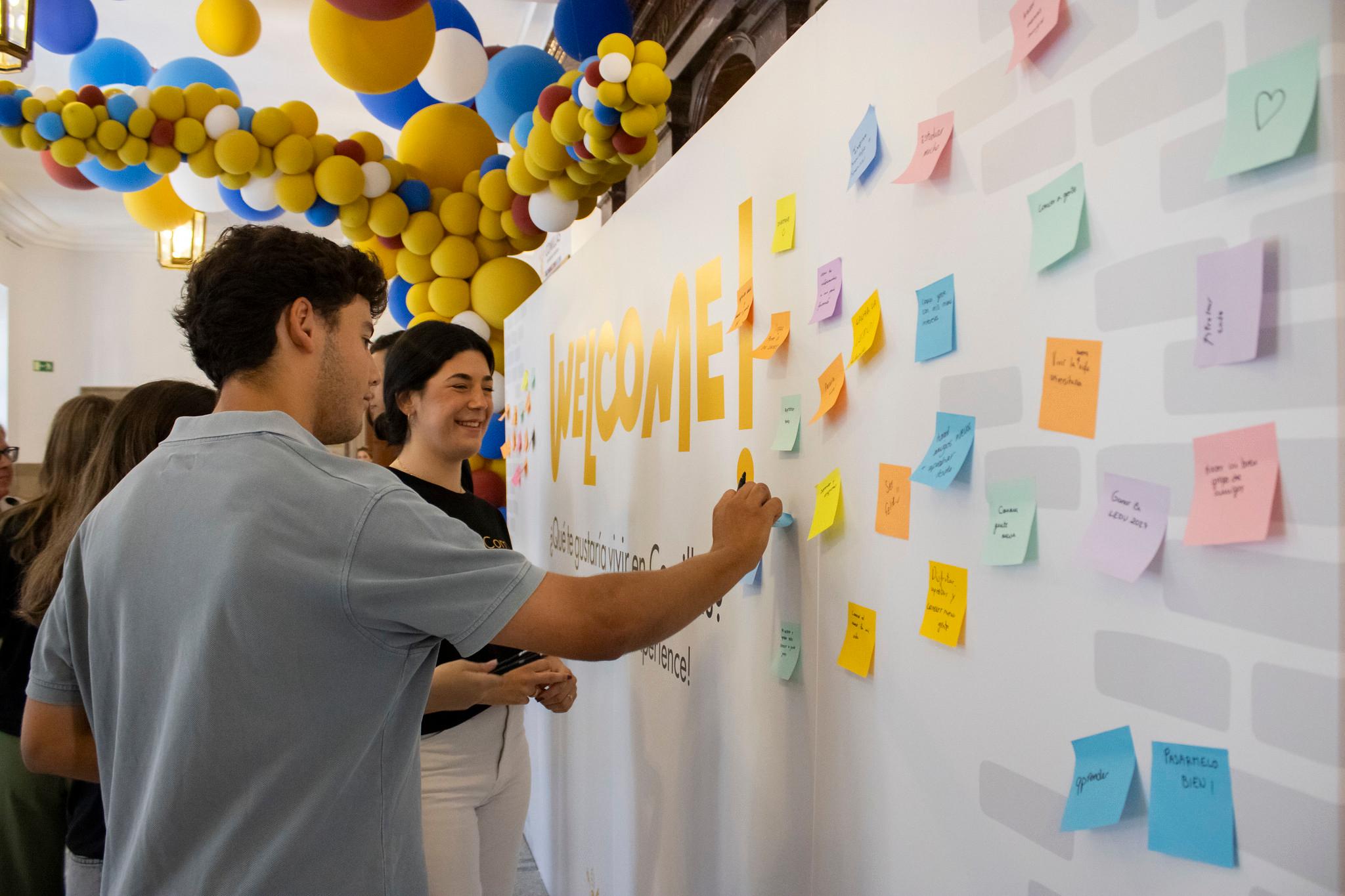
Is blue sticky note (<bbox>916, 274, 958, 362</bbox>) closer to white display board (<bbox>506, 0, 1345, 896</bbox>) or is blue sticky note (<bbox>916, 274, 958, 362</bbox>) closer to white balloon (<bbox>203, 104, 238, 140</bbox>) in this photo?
white display board (<bbox>506, 0, 1345, 896</bbox>)

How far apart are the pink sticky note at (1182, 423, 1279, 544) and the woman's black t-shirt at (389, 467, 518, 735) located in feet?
4.14

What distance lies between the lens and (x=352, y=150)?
3271 millimetres

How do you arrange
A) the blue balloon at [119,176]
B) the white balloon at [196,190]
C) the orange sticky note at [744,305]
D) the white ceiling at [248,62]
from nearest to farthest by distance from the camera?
the orange sticky note at [744,305], the blue balloon at [119,176], the white balloon at [196,190], the white ceiling at [248,62]

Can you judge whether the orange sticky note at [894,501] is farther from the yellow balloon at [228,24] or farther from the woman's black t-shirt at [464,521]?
the yellow balloon at [228,24]

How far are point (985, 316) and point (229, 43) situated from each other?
10.4 feet

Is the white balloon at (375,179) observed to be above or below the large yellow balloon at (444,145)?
below

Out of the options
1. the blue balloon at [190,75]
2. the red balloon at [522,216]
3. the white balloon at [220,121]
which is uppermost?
the blue balloon at [190,75]

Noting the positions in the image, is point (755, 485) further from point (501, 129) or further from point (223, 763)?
point (501, 129)

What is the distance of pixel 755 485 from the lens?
135 centimetres

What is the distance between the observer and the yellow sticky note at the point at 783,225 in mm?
1336

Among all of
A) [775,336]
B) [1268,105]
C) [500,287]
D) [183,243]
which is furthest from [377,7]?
[183,243]

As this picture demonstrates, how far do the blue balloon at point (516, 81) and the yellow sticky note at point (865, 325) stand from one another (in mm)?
2352

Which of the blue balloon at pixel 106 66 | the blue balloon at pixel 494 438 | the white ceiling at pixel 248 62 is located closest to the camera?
the blue balloon at pixel 106 66

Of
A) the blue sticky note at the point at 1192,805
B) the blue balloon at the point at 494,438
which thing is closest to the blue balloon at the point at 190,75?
the blue balloon at the point at 494,438
